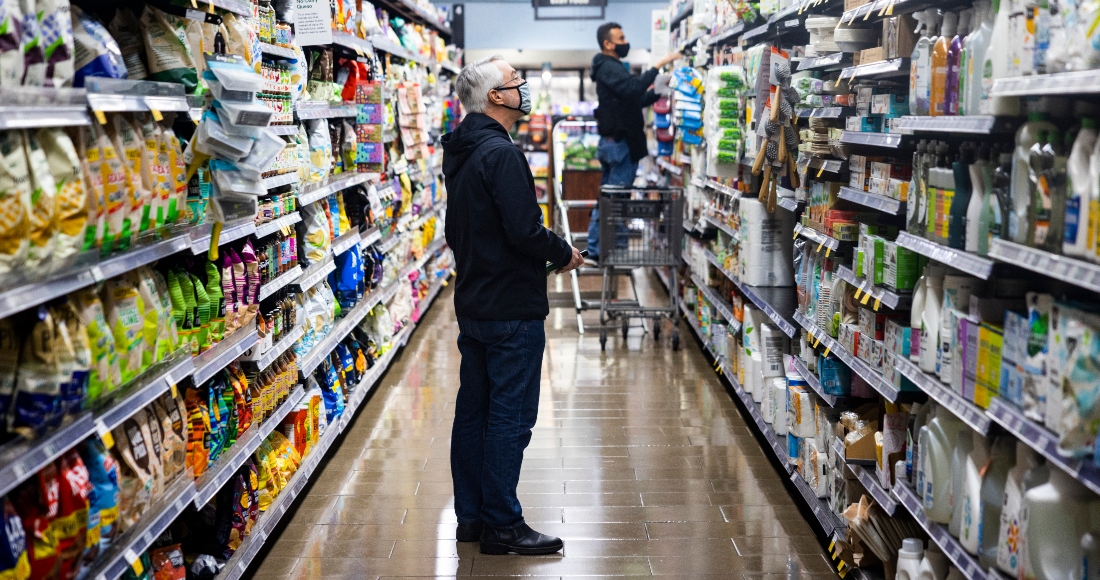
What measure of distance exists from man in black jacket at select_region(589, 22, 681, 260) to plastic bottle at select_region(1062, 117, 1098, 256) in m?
6.61

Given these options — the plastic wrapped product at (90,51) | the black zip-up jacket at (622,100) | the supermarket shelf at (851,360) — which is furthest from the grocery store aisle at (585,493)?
the black zip-up jacket at (622,100)

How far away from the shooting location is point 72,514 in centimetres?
232

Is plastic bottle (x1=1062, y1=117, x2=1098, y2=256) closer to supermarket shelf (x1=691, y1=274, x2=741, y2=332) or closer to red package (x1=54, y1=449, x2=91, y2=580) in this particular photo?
red package (x1=54, y1=449, x2=91, y2=580)

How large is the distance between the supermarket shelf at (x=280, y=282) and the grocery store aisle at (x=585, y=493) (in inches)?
38.2

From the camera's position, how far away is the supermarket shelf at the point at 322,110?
4734mm

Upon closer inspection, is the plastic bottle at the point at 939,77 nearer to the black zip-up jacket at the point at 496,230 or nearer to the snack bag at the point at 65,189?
the black zip-up jacket at the point at 496,230

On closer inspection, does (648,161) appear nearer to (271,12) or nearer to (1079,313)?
(271,12)

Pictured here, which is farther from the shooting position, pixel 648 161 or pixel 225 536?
pixel 648 161

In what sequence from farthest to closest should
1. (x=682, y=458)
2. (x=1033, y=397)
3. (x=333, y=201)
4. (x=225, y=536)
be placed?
(x=333, y=201) < (x=682, y=458) < (x=225, y=536) < (x=1033, y=397)

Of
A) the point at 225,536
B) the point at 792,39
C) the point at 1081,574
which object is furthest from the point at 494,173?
the point at 792,39

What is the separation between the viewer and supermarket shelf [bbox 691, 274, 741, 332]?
606cm

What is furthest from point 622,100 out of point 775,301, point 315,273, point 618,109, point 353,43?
point 315,273

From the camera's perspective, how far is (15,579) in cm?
212

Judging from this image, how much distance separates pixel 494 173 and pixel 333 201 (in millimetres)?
2070
